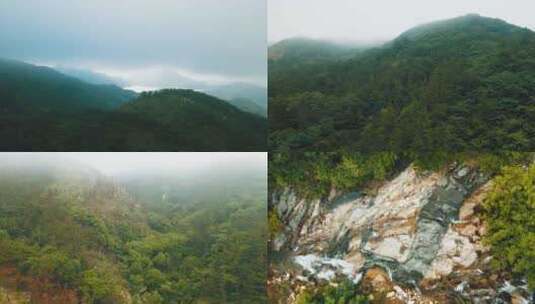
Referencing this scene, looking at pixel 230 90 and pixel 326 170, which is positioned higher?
pixel 230 90

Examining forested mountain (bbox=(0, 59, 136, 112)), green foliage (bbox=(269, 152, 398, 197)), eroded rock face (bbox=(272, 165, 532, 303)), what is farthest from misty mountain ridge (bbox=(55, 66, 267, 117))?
eroded rock face (bbox=(272, 165, 532, 303))

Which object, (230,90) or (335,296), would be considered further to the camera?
(230,90)

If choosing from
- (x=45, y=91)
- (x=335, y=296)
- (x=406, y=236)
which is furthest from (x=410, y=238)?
(x=45, y=91)

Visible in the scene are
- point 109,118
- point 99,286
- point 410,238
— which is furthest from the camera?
point 109,118

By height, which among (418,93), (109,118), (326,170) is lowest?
(326,170)

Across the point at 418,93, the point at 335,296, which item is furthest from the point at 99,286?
the point at 418,93

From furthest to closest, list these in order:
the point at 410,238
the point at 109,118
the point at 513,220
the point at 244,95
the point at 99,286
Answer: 1. the point at 244,95
2. the point at 109,118
3. the point at 99,286
4. the point at 410,238
5. the point at 513,220

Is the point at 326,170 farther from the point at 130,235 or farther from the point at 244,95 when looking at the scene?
the point at 130,235

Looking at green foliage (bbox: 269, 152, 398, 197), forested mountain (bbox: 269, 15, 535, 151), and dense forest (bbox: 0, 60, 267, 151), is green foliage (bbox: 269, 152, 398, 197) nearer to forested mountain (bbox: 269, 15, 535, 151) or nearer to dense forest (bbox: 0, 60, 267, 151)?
forested mountain (bbox: 269, 15, 535, 151)
